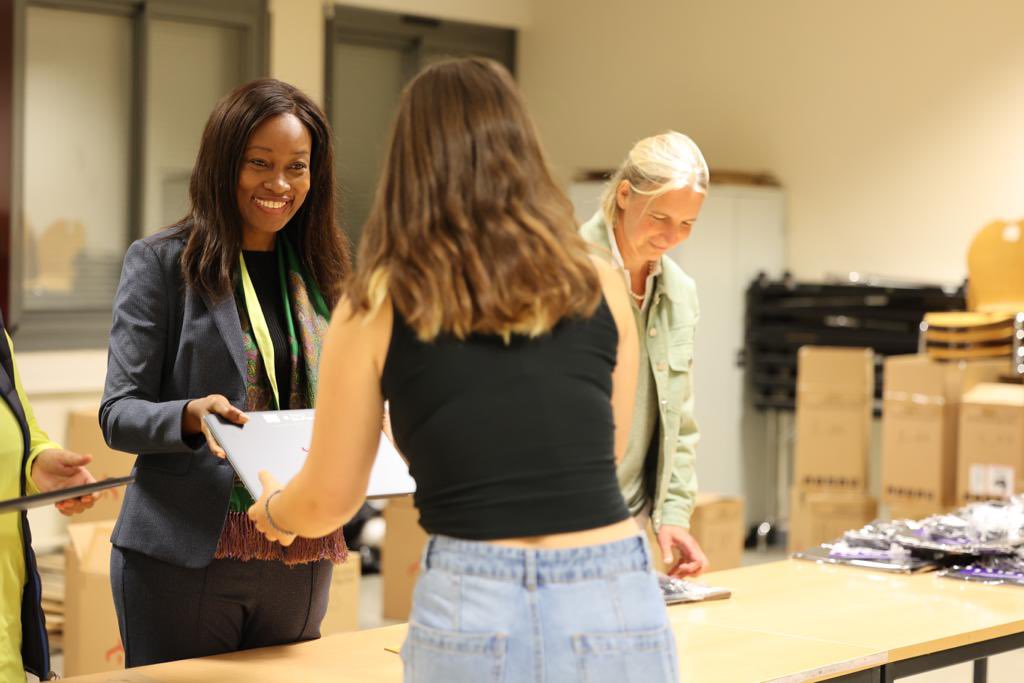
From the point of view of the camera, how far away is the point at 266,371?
2.16 m

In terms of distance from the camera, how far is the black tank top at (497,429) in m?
1.43

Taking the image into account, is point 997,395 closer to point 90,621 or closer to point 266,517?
point 90,621

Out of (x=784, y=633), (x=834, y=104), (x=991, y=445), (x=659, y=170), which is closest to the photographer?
(x=784, y=633)

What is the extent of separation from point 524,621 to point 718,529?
3.89 m

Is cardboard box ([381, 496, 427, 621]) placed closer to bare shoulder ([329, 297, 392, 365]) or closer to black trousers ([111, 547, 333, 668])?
black trousers ([111, 547, 333, 668])

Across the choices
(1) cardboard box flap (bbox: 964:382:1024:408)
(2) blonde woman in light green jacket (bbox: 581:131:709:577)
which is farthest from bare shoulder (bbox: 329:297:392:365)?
(1) cardboard box flap (bbox: 964:382:1024:408)

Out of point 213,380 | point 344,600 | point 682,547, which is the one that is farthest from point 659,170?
point 344,600

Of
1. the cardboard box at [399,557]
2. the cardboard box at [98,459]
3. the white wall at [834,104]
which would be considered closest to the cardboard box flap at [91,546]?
the cardboard box at [98,459]

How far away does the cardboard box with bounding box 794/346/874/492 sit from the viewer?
5902mm

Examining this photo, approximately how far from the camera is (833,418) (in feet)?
19.6

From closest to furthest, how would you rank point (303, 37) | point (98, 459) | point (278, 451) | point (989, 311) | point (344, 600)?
A: point (278, 451) → point (344, 600) → point (98, 459) → point (989, 311) → point (303, 37)

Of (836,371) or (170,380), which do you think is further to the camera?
(836,371)

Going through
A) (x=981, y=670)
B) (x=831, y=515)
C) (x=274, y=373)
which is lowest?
(x=831, y=515)

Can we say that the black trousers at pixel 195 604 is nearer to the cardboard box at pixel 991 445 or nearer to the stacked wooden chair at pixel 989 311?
the cardboard box at pixel 991 445
